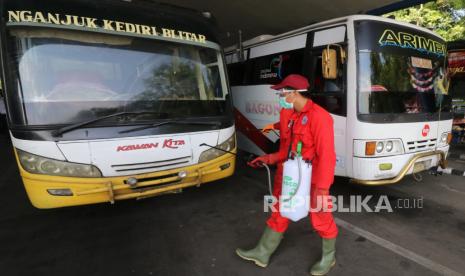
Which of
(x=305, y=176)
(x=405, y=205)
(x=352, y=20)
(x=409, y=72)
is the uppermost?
(x=352, y=20)

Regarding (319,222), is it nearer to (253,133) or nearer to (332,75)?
(332,75)

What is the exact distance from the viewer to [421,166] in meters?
4.29

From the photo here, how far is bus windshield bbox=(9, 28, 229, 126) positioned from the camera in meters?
3.08

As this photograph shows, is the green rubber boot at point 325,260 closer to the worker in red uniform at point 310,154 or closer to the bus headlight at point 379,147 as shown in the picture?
the worker in red uniform at point 310,154

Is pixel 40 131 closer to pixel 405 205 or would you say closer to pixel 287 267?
pixel 287 267

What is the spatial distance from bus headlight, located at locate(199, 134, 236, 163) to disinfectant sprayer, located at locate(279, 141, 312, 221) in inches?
58.2

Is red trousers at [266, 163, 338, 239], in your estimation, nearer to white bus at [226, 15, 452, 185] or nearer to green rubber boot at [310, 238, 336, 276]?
green rubber boot at [310, 238, 336, 276]

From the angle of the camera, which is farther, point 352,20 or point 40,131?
point 352,20

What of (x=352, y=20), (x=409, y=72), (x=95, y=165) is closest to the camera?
(x=95, y=165)

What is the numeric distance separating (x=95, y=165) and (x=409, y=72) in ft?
14.1

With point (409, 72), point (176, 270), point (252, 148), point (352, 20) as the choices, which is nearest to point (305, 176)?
point (176, 270)

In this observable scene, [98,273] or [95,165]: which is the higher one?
[95,165]

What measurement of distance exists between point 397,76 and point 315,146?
238cm

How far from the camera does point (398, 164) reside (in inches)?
160
